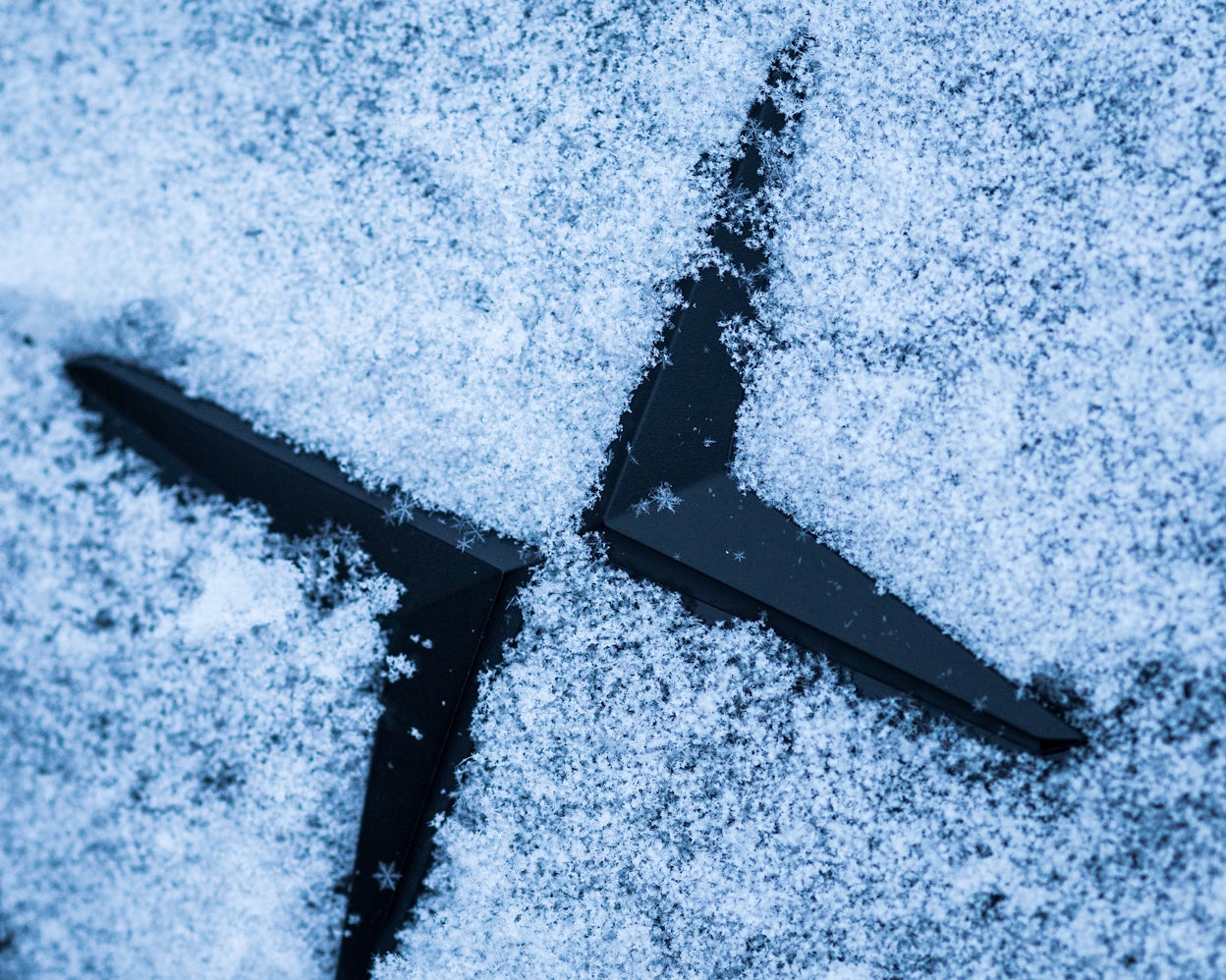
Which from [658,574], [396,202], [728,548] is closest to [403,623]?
[658,574]

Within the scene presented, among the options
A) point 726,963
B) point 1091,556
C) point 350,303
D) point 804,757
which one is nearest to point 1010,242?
point 1091,556

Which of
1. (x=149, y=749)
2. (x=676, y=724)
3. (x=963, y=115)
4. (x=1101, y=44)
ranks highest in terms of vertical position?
(x=1101, y=44)

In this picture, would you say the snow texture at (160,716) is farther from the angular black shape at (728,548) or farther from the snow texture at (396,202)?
the angular black shape at (728,548)

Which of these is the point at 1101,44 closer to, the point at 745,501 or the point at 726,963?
the point at 745,501

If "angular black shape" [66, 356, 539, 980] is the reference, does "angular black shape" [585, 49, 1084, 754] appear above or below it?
above

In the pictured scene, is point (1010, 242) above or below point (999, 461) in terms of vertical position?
above

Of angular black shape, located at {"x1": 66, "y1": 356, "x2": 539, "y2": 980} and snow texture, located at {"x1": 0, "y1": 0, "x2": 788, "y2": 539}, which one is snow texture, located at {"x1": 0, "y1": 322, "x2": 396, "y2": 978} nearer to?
angular black shape, located at {"x1": 66, "y1": 356, "x2": 539, "y2": 980}

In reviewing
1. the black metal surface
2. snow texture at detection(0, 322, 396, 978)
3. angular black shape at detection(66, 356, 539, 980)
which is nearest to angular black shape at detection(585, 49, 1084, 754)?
the black metal surface
